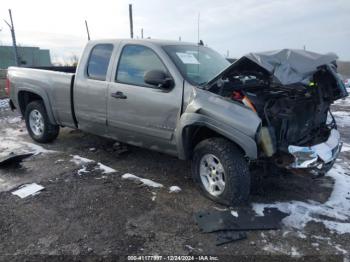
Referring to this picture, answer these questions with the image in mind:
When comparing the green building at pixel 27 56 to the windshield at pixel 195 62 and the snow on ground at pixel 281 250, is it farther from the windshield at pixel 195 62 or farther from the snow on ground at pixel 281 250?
the snow on ground at pixel 281 250

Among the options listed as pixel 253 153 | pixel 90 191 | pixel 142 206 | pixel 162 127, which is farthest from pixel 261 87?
pixel 90 191

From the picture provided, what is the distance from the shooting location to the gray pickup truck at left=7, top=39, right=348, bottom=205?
11.1ft

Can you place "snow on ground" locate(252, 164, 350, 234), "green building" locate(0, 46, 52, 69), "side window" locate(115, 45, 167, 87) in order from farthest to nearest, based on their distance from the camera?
"green building" locate(0, 46, 52, 69) < "side window" locate(115, 45, 167, 87) < "snow on ground" locate(252, 164, 350, 234)

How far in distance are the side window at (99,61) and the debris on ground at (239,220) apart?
248 cm

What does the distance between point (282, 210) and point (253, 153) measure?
838 mm

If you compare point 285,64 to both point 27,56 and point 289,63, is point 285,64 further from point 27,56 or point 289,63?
point 27,56

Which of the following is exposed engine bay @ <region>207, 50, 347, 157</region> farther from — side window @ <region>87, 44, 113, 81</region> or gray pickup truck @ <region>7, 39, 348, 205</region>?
side window @ <region>87, 44, 113, 81</region>

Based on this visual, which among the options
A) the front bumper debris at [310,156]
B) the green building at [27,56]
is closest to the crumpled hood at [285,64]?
the front bumper debris at [310,156]

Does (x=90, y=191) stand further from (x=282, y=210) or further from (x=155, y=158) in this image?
(x=282, y=210)

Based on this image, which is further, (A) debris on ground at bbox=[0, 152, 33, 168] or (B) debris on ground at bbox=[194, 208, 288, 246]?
(A) debris on ground at bbox=[0, 152, 33, 168]

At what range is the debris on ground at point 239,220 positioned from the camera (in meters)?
3.23

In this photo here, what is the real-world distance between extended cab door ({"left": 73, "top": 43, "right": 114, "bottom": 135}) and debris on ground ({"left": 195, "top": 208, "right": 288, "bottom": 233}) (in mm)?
2177

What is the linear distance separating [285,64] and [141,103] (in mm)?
1816

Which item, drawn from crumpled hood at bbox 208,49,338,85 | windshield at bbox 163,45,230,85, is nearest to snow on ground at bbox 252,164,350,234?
crumpled hood at bbox 208,49,338,85
